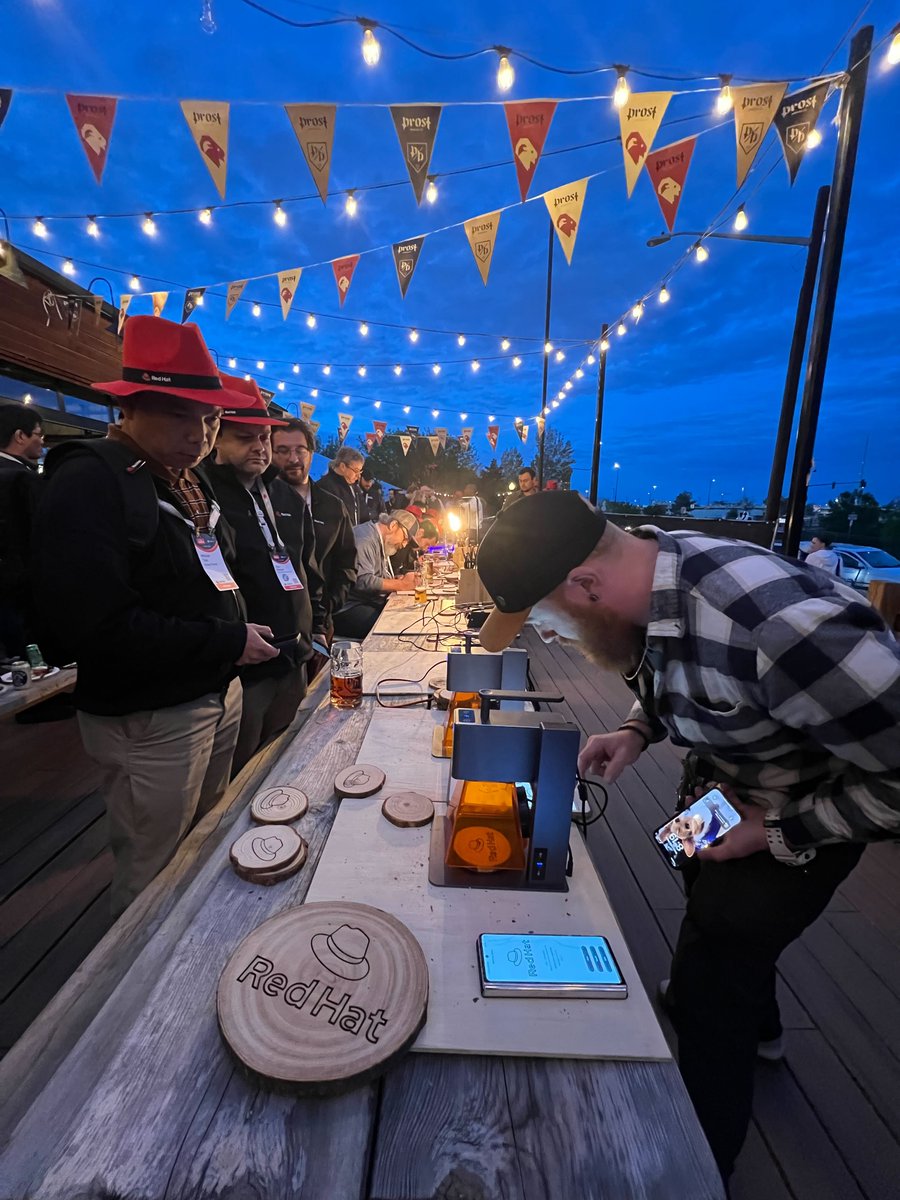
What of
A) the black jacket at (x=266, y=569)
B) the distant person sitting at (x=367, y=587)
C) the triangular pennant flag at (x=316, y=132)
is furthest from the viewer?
the distant person sitting at (x=367, y=587)

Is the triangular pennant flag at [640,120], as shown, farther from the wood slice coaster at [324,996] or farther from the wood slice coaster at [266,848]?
the wood slice coaster at [324,996]

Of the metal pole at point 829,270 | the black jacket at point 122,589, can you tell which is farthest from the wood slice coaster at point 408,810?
the metal pole at point 829,270

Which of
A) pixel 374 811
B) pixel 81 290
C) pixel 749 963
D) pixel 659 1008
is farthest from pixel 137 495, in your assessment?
pixel 81 290

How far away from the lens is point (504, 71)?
10.1 ft

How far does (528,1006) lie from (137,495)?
4.95 feet

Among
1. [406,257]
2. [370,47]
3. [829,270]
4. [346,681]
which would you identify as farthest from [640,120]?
[346,681]

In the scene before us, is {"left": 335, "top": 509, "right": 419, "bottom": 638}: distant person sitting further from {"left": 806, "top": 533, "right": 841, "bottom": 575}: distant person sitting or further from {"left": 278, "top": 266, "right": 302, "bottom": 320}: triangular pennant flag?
{"left": 806, "top": 533, "right": 841, "bottom": 575}: distant person sitting

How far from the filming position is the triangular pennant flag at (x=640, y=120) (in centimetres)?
322

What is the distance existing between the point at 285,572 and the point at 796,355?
7.59 metres

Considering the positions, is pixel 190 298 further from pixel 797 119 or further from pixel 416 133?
pixel 797 119

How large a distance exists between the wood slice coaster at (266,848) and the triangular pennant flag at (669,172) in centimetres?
478

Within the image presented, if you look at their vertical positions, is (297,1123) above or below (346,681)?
below

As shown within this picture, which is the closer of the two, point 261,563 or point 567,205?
point 261,563

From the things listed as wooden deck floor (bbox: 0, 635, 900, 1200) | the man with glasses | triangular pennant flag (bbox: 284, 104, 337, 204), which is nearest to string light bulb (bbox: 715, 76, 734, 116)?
triangular pennant flag (bbox: 284, 104, 337, 204)
